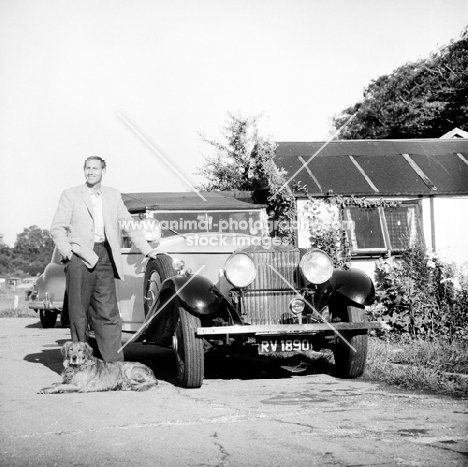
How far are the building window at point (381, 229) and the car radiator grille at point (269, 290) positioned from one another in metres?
5.08

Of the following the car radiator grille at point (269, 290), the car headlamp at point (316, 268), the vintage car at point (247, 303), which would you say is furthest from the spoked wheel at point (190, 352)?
the car headlamp at point (316, 268)

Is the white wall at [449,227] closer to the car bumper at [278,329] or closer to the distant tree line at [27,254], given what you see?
the car bumper at [278,329]

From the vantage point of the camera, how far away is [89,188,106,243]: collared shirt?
6.67 meters

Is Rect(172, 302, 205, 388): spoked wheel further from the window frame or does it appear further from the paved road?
the window frame

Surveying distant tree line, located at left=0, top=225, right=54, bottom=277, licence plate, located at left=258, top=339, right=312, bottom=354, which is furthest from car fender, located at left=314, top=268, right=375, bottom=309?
distant tree line, located at left=0, top=225, right=54, bottom=277

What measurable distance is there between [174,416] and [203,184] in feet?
48.5

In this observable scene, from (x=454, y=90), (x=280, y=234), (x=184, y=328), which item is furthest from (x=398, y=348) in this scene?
(x=454, y=90)

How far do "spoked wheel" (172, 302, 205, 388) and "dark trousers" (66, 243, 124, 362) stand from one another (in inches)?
28.3

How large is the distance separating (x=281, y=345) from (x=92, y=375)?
5.57 ft

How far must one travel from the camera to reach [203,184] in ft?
64.3

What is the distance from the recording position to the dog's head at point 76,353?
6039 millimetres

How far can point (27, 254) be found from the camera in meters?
65.2

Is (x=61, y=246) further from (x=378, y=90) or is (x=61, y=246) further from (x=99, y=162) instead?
(x=378, y=90)

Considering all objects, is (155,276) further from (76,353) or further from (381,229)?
(381,229)
